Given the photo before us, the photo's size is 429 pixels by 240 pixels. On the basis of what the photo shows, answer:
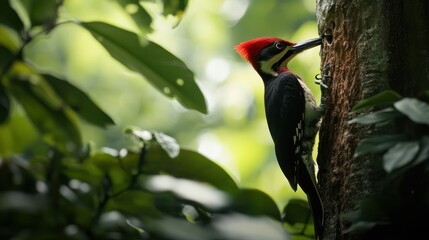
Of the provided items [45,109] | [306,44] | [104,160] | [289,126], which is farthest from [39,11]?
[306,44]

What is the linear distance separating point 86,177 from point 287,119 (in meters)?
1.62

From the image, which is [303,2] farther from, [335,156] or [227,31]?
[335,156]

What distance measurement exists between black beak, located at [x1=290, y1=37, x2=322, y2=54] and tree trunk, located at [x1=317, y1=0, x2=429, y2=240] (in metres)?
0.32

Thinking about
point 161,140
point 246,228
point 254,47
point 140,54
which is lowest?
point 246,228

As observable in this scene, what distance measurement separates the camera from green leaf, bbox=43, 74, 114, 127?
98 cm

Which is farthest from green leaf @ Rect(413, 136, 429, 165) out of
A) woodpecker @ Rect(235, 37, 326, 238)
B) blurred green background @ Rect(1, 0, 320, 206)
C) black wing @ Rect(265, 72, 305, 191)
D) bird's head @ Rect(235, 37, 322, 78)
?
blurred green background @ Rect(1, 0, 320, 206)

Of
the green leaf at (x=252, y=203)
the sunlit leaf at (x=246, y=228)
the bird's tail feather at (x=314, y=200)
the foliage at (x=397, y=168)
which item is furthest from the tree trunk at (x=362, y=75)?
the sunlit leaf at (x=246, y=228)

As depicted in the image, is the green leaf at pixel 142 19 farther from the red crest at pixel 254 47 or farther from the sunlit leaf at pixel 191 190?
the red crest at pixel 254 47

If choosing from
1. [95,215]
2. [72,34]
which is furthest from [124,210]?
[72,34]

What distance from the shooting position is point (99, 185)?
104 centimetres

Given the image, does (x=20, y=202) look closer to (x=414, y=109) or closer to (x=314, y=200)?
(x=414, y=109)

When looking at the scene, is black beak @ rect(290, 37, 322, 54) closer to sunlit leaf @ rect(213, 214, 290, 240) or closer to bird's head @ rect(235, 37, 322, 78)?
bird's head @ rect(235, 37, 322, 78)

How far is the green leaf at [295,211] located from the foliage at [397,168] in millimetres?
244

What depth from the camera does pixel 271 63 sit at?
3.02m
